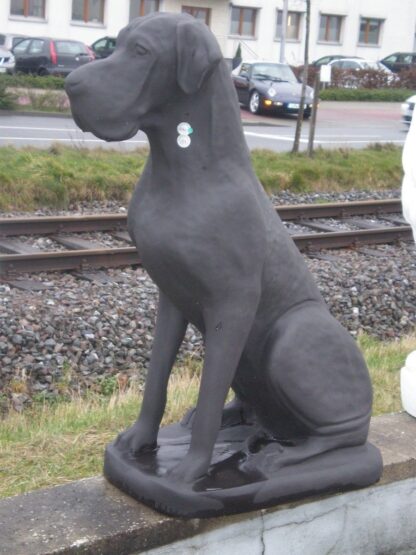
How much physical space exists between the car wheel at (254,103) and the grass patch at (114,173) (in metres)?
11.7

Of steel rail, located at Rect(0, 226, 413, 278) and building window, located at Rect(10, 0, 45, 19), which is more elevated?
steel rail, located at Rect(0, 226, 413, 278)

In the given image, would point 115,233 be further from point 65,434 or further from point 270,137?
point 270,137

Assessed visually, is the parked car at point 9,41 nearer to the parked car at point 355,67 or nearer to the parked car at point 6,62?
the parked car at point 6,62

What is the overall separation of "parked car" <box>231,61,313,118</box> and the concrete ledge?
25242 mm

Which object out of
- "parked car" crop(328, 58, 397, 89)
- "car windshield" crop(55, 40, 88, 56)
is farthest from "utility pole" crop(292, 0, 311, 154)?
"parked car" crop(328, 58, 397, 89)

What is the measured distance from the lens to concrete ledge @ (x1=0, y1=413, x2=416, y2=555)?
3455 mm

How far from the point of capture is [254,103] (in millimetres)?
30156

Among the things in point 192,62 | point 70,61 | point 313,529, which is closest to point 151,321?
point 313,529

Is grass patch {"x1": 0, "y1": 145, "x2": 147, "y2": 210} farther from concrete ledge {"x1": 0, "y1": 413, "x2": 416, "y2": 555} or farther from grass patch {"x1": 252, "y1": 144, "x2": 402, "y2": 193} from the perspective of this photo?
concrete ledge {"x1": 0, "y1": 413, "x2": 416, "y2": 555}

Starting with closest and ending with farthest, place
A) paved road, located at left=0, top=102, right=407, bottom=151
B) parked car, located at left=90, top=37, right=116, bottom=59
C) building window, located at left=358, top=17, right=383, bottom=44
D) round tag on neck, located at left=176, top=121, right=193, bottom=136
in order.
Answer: round tag on neck, located at left=176, top=121, right=193, bottom=136, paved road, located at left=0, top=102, right=407, bottom=151, parked car, located at left=90, top=37, right=116, bottom=59, building window, located at left=358, top=17, right=383, bottom=44

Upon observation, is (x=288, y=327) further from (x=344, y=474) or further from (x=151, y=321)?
(x=151, y=321)

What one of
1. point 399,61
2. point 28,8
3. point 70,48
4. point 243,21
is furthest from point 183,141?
point 399,61

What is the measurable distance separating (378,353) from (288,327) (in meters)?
3.48

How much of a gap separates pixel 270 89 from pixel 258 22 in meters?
19.8
